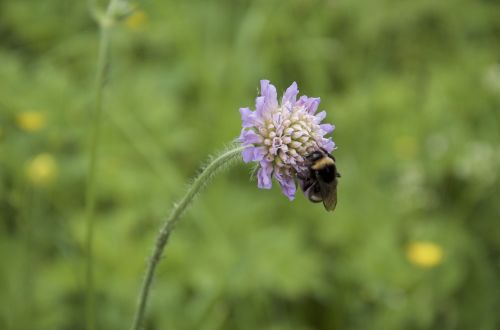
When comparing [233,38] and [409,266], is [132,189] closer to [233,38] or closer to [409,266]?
[409,266]

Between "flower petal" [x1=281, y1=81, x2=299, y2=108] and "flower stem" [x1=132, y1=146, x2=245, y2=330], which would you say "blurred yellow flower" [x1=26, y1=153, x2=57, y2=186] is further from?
"flower petal" [x1=281, y1=81, x2=299, y2=108]

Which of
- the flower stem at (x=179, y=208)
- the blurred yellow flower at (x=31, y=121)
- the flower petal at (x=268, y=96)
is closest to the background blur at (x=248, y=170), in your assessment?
the blurred yellow flower at (x=31, y=121)

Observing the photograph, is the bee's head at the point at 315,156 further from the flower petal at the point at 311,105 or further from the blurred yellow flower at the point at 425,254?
the blurred yellow flower at the point at 425,254

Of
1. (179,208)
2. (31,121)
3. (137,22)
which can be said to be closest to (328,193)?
(179,208)

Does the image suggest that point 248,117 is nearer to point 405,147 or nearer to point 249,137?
point 249,137

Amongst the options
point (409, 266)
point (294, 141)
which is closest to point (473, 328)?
point (409, 266)

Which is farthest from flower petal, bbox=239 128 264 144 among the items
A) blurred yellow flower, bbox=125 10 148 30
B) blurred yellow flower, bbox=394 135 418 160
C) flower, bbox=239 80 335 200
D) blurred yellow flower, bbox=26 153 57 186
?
blurred yellow flower, bbox=125 10 148 30
